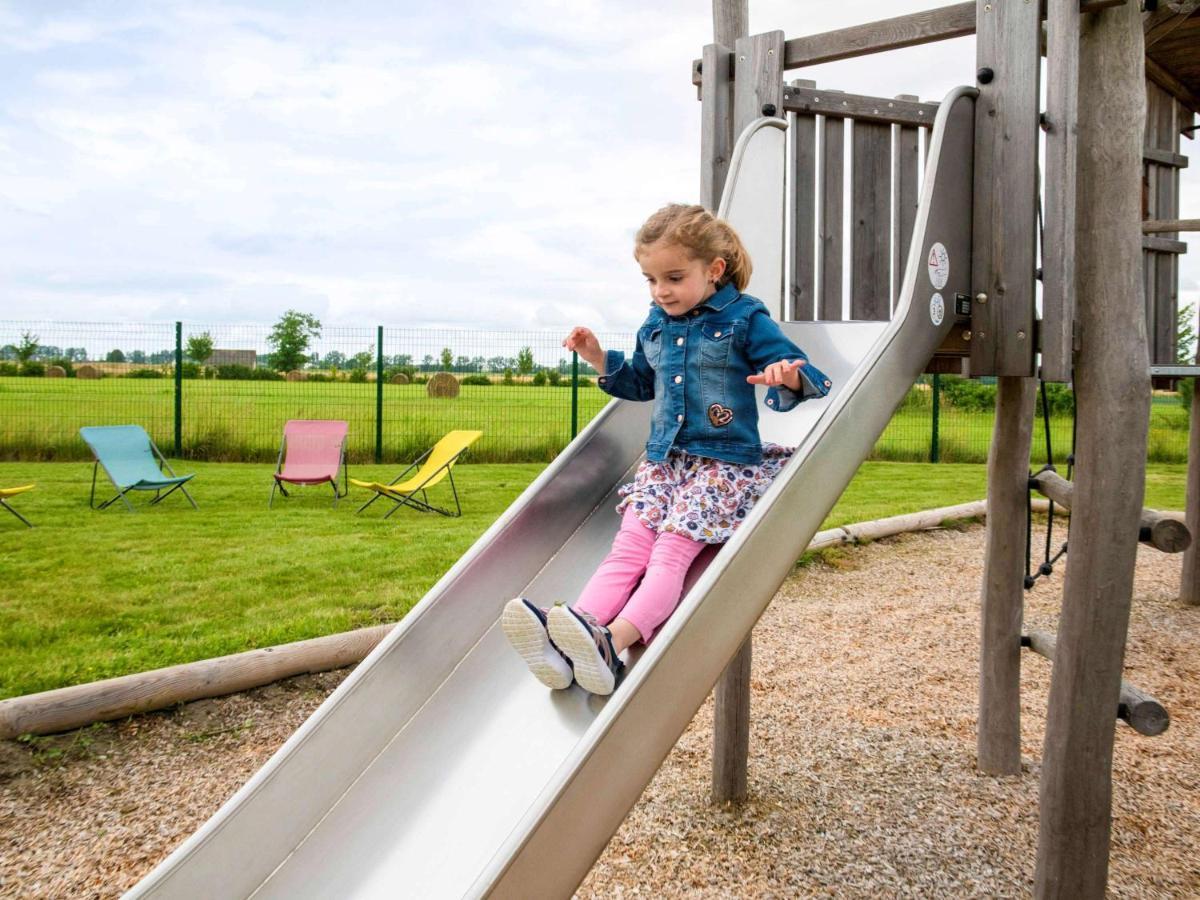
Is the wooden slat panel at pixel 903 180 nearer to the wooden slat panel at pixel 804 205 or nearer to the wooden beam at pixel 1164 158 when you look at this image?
the wooden slat panel at pixel 804 205

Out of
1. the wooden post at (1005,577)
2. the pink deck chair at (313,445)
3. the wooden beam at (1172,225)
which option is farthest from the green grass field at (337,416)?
the wooden post at (1005,577)

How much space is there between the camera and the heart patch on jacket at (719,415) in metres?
2.63

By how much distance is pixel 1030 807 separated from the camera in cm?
357

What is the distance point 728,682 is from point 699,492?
3.86 feet

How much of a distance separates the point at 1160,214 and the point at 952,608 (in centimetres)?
279

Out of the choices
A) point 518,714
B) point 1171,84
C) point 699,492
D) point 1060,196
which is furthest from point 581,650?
point 1171,84

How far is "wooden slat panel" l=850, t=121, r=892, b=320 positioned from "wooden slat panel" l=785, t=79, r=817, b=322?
0.46ft

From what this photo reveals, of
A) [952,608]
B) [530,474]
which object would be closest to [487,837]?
[952,608]

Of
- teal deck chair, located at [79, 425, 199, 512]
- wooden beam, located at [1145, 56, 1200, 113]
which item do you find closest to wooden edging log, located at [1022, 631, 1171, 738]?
wooden beam, located at [1145, 56, 1200, 113]

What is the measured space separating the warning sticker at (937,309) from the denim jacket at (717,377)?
0.38 meters

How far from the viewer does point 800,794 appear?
11.9 ft

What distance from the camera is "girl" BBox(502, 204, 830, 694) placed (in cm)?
242

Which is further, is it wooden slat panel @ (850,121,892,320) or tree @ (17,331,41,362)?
tree @ (17,331,41,362)

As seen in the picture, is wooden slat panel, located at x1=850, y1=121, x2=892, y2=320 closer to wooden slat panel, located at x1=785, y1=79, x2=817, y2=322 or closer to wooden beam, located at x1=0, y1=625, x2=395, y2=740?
wooden slat panel, located at x1=785, y1=79, x2=817, y2=322
